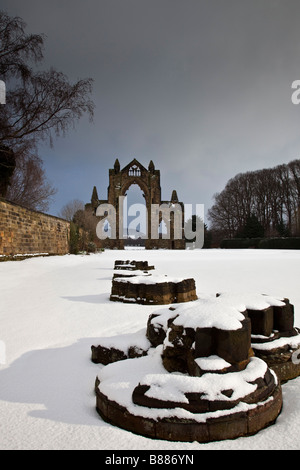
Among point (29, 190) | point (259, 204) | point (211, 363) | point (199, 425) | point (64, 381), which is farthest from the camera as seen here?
point (259, 204)

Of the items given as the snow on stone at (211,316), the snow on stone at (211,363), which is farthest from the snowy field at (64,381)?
the snow on stone at (211,316)

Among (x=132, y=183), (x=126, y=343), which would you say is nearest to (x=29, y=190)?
(x=132, y=183)

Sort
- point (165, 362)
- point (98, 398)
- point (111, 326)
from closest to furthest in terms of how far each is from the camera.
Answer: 1. point (98, 398)
2. point (165, 362)
3. point (111, 326)

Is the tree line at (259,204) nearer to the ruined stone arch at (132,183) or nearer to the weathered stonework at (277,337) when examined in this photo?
the ruined stone arch at (132,183)

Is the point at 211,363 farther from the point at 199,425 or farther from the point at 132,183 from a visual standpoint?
the point at 132,183

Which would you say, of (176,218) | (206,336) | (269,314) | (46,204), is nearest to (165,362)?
(206,336)

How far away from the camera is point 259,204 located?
1613 inches

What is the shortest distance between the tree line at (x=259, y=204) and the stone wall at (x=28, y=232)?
2774 cm

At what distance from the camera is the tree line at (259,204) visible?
Answer: 37.2 meters

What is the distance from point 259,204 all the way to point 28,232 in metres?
36.3

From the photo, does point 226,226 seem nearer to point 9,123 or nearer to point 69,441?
point 9,123

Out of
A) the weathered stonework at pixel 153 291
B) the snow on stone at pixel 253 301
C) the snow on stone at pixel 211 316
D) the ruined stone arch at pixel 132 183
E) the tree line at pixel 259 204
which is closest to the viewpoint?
the snow on stone at pixel 211 316

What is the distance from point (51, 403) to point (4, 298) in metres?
3.68

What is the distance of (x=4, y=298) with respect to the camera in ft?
15.7
